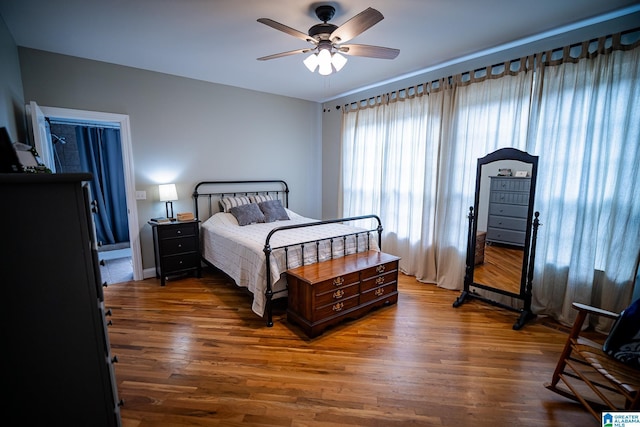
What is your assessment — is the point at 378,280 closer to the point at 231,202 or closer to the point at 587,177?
the point at 587,177

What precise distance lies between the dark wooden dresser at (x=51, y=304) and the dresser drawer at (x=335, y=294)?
1638 millimetres

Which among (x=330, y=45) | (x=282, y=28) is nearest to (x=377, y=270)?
(x=330, y=45)

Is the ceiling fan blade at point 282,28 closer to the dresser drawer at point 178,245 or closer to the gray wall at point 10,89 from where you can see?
the gray wall at point 10,89

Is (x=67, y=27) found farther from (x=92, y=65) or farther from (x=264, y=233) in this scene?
(x=264, y=233)

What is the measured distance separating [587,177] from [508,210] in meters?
0.68

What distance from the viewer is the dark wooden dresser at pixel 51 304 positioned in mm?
1122

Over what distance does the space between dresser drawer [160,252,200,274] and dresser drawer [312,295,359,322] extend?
221 cm

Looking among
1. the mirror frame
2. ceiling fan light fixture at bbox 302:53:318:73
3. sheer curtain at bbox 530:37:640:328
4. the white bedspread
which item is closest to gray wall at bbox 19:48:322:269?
the white bedspread

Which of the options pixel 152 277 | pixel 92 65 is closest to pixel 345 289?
pixel 152 277

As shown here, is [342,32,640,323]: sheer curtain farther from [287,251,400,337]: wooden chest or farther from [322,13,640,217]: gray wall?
[287,251,400,337]: wooden chest

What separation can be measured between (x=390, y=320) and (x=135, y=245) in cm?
346

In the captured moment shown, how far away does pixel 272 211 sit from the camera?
4422 mm

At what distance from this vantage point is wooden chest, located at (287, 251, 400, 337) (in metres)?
2.61

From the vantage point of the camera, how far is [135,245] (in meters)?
3.90
